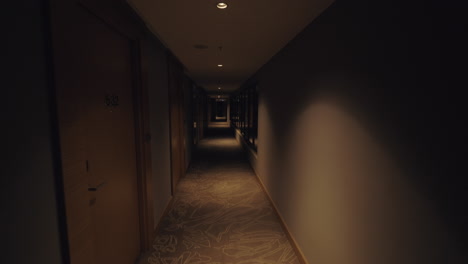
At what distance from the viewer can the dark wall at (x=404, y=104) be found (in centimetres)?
87

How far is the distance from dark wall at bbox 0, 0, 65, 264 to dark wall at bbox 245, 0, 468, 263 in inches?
67.0

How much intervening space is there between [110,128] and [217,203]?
2.51 m

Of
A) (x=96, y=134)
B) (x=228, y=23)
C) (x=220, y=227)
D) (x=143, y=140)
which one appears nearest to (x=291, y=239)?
(x=220, y=227)

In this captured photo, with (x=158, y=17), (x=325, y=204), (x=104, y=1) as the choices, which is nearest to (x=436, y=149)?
(x=325, y=204)

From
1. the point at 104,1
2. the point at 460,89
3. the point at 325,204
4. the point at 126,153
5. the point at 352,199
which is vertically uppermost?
the point at 104,1

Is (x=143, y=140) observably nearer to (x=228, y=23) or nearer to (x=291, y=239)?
(x=228, y=23)

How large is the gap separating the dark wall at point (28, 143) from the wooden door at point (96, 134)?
0.06 meters

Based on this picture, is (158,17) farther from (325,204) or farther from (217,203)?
(217,203)

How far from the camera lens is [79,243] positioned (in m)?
1.25

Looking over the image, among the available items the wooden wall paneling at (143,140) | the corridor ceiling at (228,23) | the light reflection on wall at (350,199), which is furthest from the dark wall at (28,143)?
the light reflection on wall at (350,199)

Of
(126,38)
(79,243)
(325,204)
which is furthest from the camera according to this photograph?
(126,38)

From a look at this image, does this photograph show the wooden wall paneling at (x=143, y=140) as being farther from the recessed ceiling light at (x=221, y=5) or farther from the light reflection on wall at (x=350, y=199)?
the light reflection on wall at (x=350, y=199)

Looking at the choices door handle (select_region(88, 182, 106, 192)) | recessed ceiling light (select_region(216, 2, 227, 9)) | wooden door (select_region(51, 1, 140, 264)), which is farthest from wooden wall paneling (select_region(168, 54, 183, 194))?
door handle (select_region(88, 182, 106, 192))

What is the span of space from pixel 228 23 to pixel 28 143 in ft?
6.24
